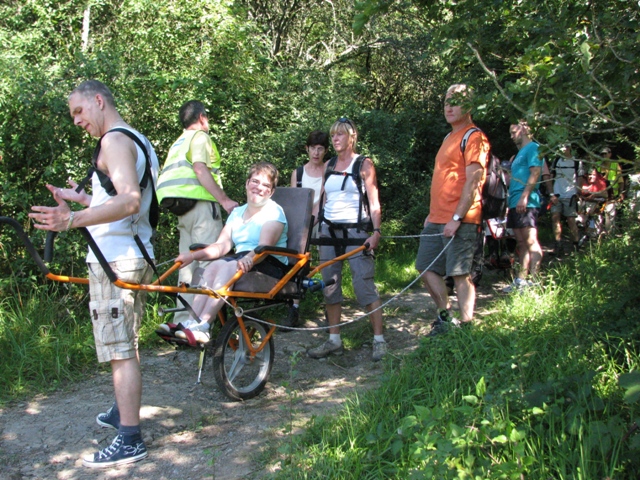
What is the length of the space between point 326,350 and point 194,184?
1847 millimetres

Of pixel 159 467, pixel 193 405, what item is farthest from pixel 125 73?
pixel 159 467

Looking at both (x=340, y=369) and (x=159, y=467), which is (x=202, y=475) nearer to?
(x=159, y=467)

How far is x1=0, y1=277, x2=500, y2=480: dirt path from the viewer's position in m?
3.75

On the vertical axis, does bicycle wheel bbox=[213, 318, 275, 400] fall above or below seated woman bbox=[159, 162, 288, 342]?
below

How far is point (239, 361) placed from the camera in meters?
4.86

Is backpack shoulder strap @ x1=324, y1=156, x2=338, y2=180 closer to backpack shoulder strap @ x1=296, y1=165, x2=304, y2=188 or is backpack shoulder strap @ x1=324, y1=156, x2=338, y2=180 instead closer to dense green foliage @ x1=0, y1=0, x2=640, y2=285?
backpack shoulder strap @ x1=296, y1=165, x2=304, y2=188

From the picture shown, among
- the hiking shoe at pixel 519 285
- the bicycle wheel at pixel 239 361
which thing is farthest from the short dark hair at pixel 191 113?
the hiking shoe at pixel 519 285

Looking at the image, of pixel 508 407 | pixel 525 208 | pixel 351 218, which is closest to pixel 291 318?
pixel 351 218

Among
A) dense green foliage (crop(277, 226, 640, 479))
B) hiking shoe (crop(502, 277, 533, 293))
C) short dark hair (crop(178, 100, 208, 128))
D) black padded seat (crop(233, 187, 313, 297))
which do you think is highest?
short dark hair (crop(178, 100, 208, 128))

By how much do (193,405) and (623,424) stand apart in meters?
2.84

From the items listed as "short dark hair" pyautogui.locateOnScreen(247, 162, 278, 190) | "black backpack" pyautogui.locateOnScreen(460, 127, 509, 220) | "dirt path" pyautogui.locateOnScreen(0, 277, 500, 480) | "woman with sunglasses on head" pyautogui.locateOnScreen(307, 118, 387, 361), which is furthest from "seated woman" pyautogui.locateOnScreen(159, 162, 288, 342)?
"black backpack" pyautogui.locateOnScreen(460, 127, 509, 220)

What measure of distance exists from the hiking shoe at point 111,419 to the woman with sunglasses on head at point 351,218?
1911mm

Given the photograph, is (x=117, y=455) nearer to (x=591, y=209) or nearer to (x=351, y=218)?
(x=351, y=218)

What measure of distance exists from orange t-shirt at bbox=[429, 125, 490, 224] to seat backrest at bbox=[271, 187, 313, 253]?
1.09 metres
